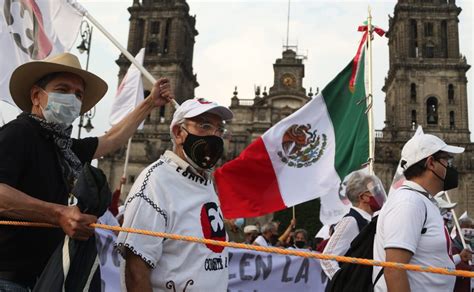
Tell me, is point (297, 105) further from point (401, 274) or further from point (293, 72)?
→ point (401, 274)

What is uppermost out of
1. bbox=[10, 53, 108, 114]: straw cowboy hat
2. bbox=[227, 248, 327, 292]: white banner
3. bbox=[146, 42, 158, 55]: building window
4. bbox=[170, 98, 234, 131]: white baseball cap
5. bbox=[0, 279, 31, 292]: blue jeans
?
bbox=[146, 42, 158, 55]: building window

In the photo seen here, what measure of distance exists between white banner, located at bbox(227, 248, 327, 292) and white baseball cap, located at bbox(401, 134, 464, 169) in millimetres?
3380

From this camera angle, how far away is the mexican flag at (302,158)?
685 cm

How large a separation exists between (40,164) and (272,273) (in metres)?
4.28

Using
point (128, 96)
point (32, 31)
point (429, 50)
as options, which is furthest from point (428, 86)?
point (32, 31)

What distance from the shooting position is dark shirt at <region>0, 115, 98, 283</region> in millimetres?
2219

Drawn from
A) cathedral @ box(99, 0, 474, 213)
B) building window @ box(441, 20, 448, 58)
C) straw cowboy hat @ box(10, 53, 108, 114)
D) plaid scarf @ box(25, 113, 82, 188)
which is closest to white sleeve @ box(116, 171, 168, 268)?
plaid scarf @ box(25, 113, 82, 188)

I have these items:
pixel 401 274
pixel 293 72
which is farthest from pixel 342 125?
pixel 293 72

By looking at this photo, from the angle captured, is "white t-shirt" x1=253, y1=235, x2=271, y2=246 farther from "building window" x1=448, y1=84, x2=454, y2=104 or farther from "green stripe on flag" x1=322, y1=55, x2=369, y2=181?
"building window" x1=448, y1=84, x2=454, y2=104

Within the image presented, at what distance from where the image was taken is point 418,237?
2.61 meters

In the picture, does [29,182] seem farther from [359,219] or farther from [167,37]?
[167,37]

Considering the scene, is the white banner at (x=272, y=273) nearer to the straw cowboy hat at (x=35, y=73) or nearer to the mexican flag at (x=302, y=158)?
the mexican flag at (x=302, y=158)

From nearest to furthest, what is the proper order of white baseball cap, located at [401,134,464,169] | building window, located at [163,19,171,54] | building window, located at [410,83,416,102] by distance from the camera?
white baseball cap, located at [401,134,464,169], building window, located at [410,83,416,102], building window, located at [163,19,171,54]

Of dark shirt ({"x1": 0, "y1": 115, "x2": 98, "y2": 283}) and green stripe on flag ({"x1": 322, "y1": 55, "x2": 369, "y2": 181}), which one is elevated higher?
green stripe on flag ({"x1": 322, "y1": 55, "x2": 369, "y2": 181})
